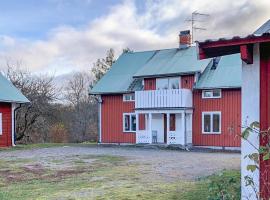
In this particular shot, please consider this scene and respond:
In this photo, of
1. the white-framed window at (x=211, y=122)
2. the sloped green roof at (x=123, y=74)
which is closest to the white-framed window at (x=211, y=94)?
the white-framed window at (x=211, y=122)

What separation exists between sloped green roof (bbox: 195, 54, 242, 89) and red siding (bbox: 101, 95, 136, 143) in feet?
17.6

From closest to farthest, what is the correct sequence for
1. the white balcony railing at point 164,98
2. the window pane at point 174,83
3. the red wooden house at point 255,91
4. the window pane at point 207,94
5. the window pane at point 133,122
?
the red wooden house at point 255,91, the window pane at point 207,94, the white balcony railing at point 164,98, the window pane at point 174,83, the window pane at point 133,122

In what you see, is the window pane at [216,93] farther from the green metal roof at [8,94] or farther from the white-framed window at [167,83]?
the green metal roof at [8,94]

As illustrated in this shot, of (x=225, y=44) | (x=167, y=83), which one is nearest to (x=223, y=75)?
(x=167, y=83)

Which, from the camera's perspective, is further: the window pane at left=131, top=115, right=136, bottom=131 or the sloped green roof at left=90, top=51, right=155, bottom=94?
the sloped green roof at left=90, top=51, right=155, bottom=94

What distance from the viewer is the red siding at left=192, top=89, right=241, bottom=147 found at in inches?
918

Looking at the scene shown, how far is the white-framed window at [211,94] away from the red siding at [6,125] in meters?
11.6

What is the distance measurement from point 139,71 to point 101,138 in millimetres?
5405

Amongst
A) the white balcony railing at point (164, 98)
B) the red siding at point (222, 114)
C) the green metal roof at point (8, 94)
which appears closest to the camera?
the red siding at point (222, 114)

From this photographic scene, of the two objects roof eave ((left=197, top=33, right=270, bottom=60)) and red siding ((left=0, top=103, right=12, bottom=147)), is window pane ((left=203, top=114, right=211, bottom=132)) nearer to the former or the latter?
red siding ((left=0, top=103, right=12, bottom=147))

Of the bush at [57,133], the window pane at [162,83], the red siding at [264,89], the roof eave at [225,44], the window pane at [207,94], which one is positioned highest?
the window pane at [162,83]

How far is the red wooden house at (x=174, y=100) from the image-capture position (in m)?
23.9

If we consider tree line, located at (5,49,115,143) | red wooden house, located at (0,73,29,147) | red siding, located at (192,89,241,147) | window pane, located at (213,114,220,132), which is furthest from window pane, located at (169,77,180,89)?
tree line, located at (5,49,115,143)

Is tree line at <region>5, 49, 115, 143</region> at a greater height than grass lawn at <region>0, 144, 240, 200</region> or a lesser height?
greater
